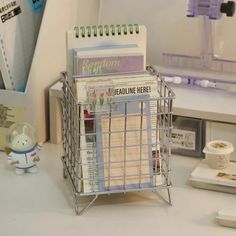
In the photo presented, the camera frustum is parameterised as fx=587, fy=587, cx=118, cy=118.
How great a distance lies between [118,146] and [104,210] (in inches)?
4.2

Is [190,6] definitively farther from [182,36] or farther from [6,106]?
[6,106]

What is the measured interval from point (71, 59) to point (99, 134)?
14 cm

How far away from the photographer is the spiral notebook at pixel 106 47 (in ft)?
3.20

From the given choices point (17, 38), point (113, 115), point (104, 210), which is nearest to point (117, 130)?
point (113, 115)

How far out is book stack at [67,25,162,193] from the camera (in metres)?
0.93

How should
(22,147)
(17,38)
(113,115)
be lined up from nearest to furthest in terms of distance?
(113,115) → (22,147) → (17,38)

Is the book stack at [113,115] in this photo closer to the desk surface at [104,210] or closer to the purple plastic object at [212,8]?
the desk surface at [104,210]

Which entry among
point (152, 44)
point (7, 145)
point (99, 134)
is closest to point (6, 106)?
point (7, 145)

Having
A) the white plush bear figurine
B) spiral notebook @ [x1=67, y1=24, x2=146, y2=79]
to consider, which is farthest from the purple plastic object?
the white plush bear figurine

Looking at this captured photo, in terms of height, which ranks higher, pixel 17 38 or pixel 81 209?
pixel 17 38

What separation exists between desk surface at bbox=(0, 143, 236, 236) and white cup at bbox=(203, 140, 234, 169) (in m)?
0.06

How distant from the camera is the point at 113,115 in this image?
0.94m

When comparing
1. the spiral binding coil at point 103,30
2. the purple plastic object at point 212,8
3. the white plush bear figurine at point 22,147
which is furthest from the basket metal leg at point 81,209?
the purple plastic object at point 212,8

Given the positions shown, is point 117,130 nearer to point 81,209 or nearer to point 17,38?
point 81,209
